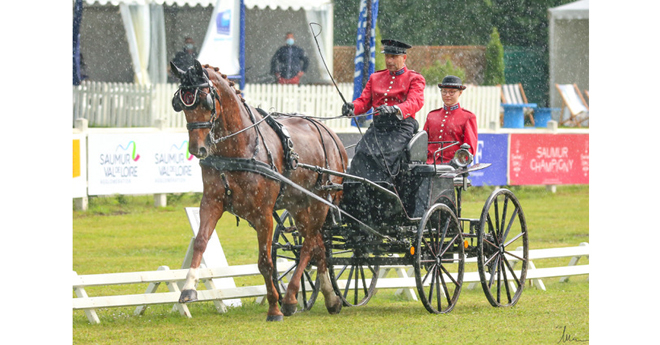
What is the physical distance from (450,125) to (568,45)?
83.1ft

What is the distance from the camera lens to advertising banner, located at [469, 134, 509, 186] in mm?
19094

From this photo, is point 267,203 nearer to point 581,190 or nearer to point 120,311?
point 120,311

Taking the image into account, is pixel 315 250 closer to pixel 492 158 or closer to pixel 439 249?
pixel 439 249

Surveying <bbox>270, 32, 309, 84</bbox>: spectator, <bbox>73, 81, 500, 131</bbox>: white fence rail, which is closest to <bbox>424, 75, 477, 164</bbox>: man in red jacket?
<bbox>73, 81, 500, 131</bbox>: white fence rail

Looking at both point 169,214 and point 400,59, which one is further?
point 169,214

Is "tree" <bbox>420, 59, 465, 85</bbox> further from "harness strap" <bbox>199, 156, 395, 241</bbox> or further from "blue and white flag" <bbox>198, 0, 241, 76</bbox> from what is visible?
"harness strap" <bbox>199, 156, 395, 241</bbox>

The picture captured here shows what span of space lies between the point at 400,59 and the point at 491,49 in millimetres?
24264

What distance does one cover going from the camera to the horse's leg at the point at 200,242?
301 inches

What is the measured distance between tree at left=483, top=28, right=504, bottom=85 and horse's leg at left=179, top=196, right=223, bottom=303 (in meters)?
25.5

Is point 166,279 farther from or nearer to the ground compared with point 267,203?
nearer to the ground

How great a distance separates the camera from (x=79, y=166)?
50.3ft

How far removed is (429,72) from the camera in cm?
3125
